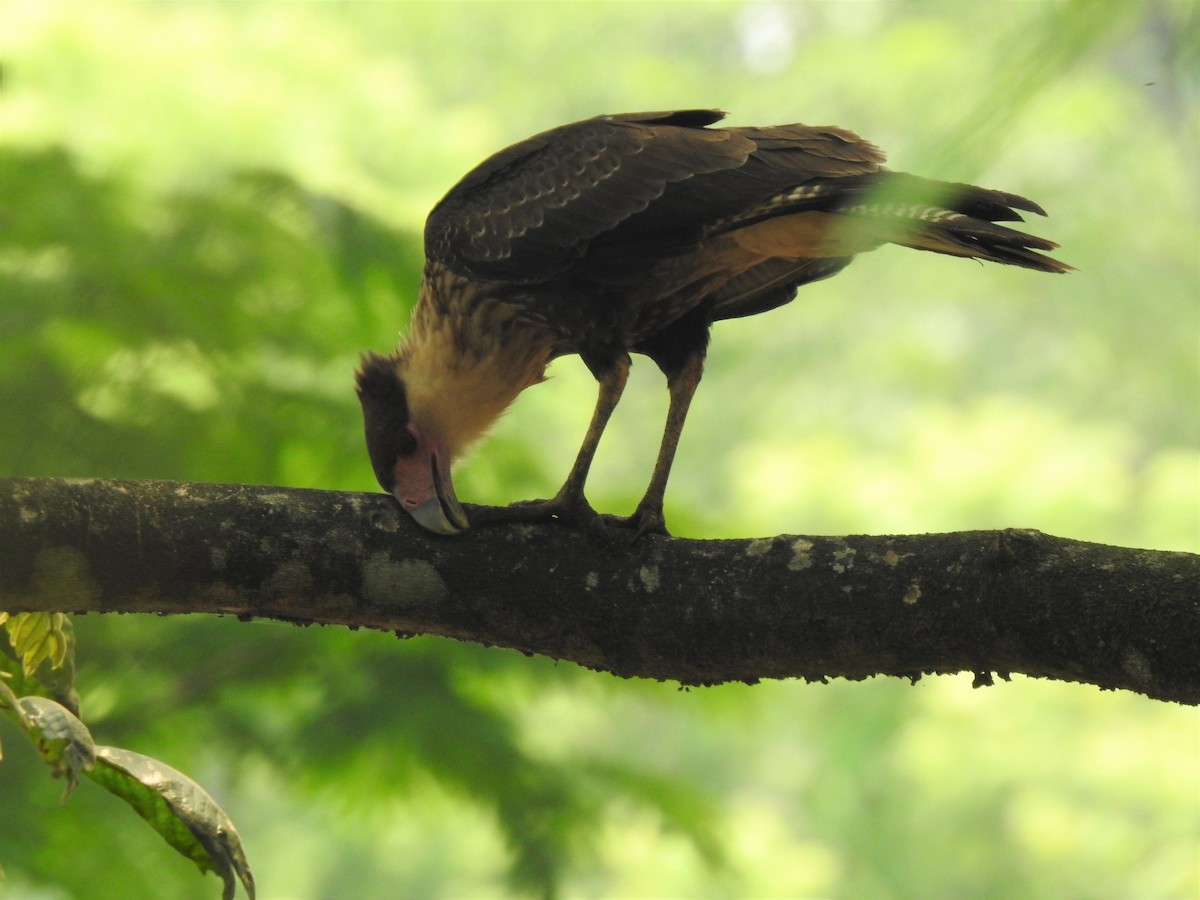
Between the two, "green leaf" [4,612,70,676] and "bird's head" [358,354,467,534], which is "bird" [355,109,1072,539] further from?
"green leaf" [4,612,70,676]

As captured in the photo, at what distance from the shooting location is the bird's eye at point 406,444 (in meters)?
3.61

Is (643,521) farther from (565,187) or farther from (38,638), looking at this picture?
(38,638)

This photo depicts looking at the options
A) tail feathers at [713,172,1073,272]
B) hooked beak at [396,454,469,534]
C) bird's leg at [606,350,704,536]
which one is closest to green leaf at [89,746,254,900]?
hooked beak at [396,454,469,534]

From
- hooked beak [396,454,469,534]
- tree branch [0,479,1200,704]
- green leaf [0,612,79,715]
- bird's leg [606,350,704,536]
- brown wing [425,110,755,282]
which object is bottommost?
green leaf [0,612,79,715]

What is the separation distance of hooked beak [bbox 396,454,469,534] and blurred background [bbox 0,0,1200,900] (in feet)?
4.39

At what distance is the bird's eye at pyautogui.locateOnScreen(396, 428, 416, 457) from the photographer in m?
3.61

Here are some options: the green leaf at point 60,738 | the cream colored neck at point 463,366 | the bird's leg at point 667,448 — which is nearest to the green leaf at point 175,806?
the green leaf at point 60,738

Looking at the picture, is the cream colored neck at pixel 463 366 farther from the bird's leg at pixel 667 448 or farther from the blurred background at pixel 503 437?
the blurred background at pixel 503 437

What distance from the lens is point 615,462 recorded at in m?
17.6

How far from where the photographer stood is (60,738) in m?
1.71

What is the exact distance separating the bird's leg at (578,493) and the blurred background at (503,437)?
91cm

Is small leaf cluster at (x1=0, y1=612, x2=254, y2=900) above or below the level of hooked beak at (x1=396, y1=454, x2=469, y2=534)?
below

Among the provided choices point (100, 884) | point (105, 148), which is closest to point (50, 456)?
point (100, 884)

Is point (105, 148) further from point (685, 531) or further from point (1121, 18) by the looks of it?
point (1121, 18)
